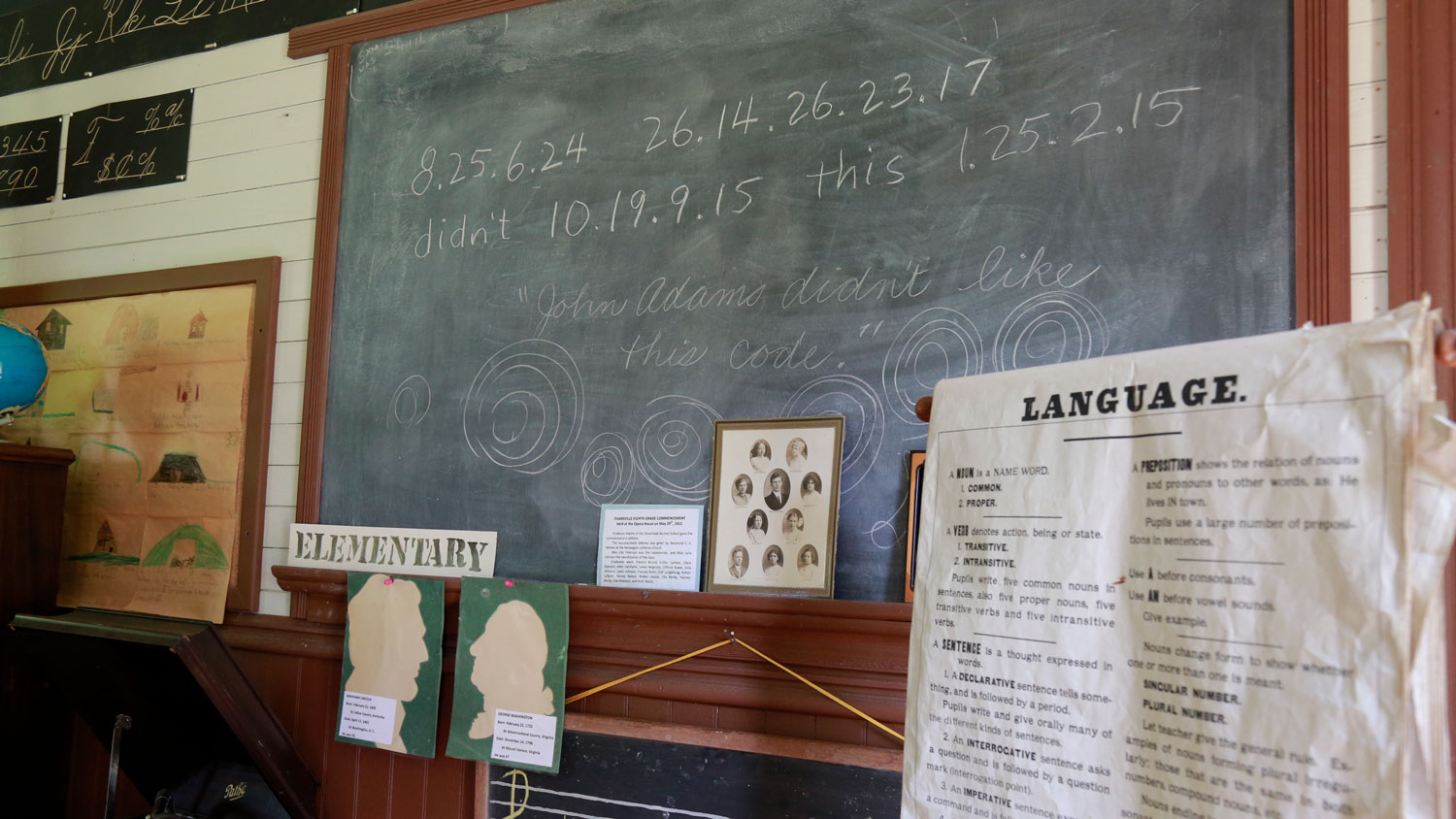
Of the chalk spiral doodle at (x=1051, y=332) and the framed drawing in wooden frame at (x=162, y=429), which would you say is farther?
the framed drawing in wooden frame at (x=162, y=429)

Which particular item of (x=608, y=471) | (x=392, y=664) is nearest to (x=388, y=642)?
(x=392, y=664)

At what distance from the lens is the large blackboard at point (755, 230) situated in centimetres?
199

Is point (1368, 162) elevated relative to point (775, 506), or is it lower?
elevated

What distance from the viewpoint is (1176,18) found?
2016 millimetres

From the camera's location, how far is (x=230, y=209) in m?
3.06

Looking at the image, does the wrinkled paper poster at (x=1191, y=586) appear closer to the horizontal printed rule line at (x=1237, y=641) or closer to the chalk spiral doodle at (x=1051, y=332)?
the horizontal printed rule line at (x=1237, y=641)

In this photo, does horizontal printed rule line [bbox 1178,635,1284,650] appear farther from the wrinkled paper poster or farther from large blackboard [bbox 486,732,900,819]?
large blackboard [bbox 486,732,900,819]

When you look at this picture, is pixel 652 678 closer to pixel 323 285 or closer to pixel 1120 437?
pixel 1120 437

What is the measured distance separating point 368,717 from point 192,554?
859mm

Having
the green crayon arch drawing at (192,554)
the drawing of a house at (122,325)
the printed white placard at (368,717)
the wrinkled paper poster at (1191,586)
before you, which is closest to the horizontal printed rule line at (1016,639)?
the wrinkled paper poster at (1191,586)

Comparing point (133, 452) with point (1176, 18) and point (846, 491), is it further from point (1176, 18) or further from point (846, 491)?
point (1176, 18)

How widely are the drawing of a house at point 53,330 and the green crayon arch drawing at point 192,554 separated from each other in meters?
0.86

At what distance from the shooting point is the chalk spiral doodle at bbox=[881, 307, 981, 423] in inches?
83.0

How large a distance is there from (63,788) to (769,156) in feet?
9.61
